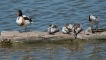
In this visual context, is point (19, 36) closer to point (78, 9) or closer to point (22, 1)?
point (78, 9)

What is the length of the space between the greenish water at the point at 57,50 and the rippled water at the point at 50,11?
2.84 metres

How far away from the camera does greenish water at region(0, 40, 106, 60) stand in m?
12.1

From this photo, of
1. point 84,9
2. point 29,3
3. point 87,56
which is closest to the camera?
point 87,56

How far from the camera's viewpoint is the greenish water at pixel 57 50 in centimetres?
1215

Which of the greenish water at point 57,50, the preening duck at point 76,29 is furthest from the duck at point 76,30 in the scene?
the greenish water at point 57,50

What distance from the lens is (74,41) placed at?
13312 mm

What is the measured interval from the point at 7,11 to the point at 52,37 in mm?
6406

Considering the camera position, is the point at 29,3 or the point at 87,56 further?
the point at 29,3

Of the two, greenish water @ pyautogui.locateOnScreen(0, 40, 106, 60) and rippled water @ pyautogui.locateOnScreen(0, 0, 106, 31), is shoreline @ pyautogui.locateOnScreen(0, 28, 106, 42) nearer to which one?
greenish water @ pyautogui.locateOnScreen(0, 40, 106, 60)

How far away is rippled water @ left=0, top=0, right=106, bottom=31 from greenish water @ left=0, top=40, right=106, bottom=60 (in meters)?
2.84

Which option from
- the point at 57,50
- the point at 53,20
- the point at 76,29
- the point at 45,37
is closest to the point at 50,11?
the point at 53,20

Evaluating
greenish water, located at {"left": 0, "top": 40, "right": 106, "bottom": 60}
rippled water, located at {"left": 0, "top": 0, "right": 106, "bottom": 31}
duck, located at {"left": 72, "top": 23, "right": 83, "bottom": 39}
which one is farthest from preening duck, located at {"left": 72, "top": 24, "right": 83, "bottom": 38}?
rippled water, located at {"left": 0, "top": 0, "right": 106, "bottom": 31}

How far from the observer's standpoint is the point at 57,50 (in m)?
12.9

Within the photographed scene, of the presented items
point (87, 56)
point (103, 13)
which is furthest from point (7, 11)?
point (87, 56)
